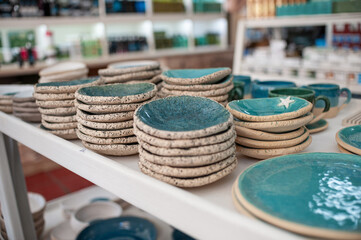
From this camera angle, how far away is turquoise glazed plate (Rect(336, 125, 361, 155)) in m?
0.79

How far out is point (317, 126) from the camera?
1.04 meters

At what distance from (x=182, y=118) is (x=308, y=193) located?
1.03 ft

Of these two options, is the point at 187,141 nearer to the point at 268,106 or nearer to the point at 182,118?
the point at 182,118

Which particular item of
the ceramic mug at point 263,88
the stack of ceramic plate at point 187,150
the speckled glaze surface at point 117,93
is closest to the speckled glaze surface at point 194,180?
the stack of ceramic plate at point 187,150

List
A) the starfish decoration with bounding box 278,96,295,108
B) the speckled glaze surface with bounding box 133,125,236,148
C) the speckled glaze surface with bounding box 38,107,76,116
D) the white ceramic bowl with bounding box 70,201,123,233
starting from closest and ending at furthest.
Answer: the speckled glaze surface with bounding box 133,125,236,148 < the starfish decoration with bounding box 278,96,295,108 < the speckled glaze surface with bounding box 38,107,76,116 < the white ceramic bowl with bounding box 70,201,123,233

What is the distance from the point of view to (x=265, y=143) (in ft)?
2.57

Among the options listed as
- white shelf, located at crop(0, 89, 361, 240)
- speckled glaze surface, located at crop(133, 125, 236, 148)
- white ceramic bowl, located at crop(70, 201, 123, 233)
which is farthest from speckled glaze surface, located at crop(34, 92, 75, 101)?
white ceramic bowl, located at crop(70, 201, 123, 233)

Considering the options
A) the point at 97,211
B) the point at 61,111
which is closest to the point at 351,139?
the point at 61,111

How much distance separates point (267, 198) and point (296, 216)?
7 centimetres

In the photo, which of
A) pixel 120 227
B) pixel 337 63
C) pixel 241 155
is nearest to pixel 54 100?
pixel 241 155

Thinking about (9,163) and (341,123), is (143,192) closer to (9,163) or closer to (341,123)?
(341,123)

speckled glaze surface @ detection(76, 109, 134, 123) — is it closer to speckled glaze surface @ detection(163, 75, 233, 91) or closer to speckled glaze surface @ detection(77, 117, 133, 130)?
speckled glaze surface @ detection(77, 117, 133, 130)

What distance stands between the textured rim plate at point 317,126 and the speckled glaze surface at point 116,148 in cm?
53

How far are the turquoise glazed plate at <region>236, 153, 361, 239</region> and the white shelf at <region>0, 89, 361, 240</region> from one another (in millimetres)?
30
